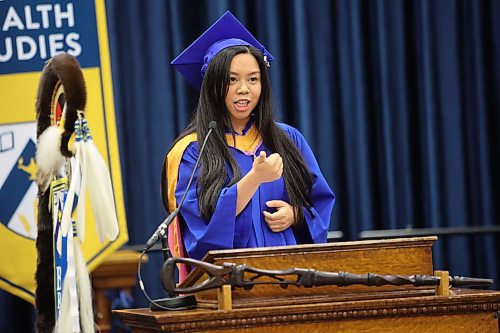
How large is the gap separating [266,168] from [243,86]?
440 millimetres

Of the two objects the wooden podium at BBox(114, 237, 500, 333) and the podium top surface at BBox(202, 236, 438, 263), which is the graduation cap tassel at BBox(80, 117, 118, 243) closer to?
the wooden podium at BBox(114, 237, 500, 333)

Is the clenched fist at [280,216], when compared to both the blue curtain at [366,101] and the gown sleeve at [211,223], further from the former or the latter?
the blue curtain at [366,101]

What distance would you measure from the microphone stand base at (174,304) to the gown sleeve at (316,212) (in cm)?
76

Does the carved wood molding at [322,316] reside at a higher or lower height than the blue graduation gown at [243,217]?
lower

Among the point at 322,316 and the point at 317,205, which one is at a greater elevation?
the point at 317,205

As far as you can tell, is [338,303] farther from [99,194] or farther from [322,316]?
[99,194]

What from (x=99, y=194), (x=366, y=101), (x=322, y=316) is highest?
(x=366, y=101)

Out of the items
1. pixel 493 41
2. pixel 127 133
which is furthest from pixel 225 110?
pixel 493 41

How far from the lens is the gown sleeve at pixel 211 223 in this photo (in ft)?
10.3

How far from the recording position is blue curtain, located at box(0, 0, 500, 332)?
614 centimetres

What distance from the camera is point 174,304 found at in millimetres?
2609

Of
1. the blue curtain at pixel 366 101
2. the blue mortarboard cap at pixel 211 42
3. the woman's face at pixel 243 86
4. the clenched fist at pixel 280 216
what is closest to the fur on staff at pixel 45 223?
the blue mortarboard cap at pixel 211 42

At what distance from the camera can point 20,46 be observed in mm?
5016

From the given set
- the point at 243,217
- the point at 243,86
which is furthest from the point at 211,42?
the point at 243,217
